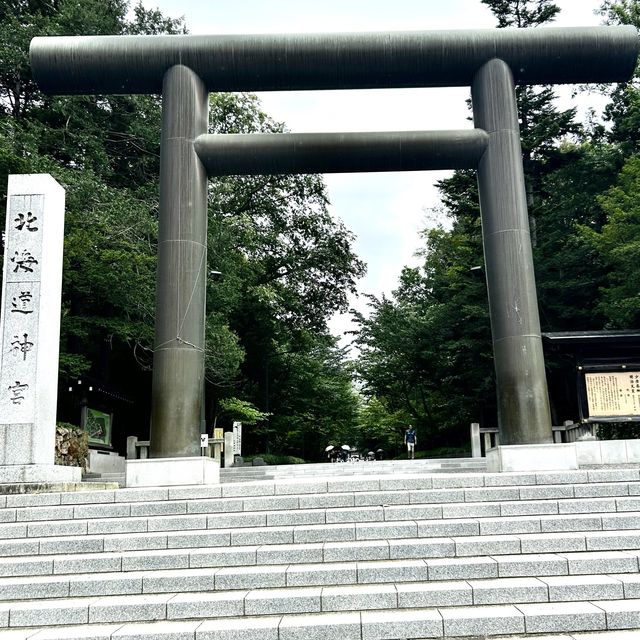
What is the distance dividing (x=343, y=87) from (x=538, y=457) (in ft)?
21.0

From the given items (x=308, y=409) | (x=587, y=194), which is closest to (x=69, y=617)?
(x=587, y=194)

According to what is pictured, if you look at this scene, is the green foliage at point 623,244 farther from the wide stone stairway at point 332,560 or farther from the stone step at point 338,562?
the stone step at point 338,562

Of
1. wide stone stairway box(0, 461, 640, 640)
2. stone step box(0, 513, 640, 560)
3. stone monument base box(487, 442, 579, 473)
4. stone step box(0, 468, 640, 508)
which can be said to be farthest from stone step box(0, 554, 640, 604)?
stone monument base box(487, 442, 579, 473)

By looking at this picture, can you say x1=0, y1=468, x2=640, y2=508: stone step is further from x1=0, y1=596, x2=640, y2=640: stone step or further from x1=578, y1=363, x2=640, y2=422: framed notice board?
x1=578, y1=363, x2=640, y2=422: framed notice board

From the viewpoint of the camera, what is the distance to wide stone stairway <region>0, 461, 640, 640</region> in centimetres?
429

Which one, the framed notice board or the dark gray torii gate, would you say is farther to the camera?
the framed notice board

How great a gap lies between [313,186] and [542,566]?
929 inches

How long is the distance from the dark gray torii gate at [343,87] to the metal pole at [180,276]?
21 millimetres

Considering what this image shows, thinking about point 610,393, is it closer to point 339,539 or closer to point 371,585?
point 339,539

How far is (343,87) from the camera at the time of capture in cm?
1000

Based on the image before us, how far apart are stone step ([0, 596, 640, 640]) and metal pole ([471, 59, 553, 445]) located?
14.4 feet

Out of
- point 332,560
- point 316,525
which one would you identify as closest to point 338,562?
point 332,560

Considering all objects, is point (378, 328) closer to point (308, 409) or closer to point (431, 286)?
point (431, 286)

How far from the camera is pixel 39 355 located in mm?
8406
